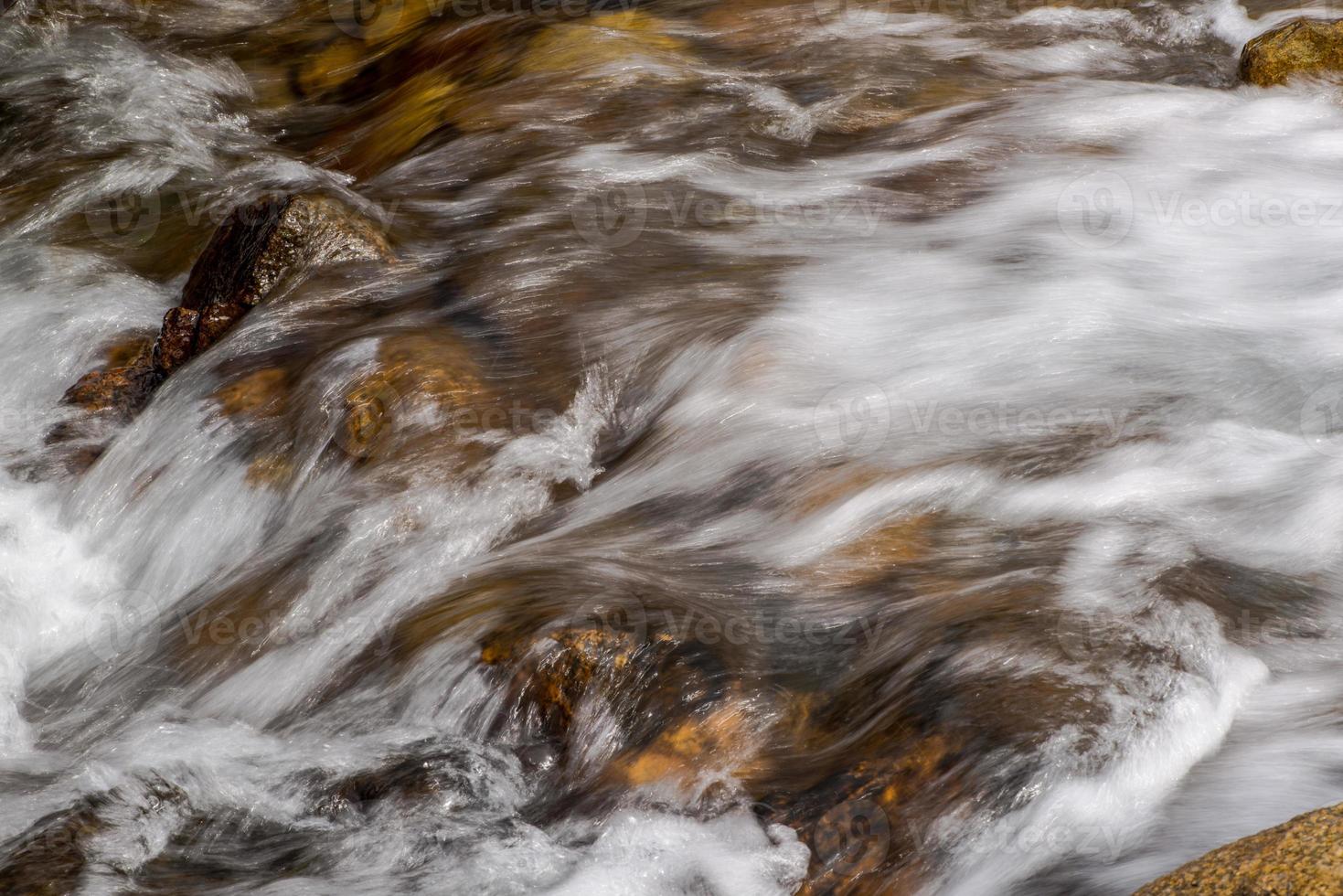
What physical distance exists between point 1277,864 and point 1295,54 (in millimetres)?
6603

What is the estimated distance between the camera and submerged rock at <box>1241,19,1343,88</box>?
8094 mm

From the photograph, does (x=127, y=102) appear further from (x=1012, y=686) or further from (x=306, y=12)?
(x=1012, y=686)

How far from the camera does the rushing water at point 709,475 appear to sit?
3.89 m

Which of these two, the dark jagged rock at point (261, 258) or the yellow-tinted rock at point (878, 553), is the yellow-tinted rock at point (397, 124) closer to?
the dark jagged rock at point (261, 258)

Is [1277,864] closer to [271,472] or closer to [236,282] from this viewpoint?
[271,472]

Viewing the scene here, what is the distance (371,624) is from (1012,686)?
225cm

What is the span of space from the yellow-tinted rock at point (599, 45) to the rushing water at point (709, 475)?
0.04 metres

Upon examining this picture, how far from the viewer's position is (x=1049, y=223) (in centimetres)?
700

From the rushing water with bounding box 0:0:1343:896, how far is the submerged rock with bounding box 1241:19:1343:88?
123mm

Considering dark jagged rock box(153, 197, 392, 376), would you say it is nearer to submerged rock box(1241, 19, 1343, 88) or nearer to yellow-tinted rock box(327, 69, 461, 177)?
yellow-tinted rock box(327, 69, 461, 177)

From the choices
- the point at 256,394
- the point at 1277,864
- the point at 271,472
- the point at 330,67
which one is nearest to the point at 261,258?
the point at 256,394

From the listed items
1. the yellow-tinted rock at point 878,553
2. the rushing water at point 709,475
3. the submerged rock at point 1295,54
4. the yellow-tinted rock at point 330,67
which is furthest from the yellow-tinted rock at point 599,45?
the yellow-tinted rock at point 878,553

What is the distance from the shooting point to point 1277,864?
9.42 ft

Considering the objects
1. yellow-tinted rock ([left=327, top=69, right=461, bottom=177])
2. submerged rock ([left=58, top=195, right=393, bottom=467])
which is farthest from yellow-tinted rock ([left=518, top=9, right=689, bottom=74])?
submerged rock ([left=58, top=195, right=393, bottom=467])
